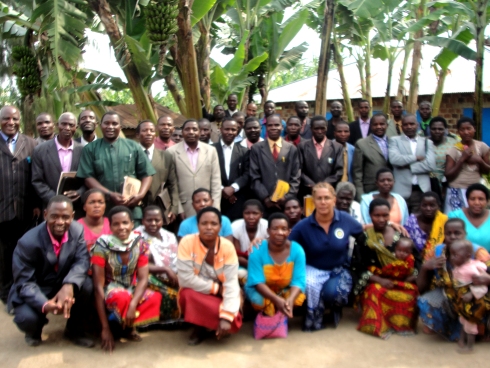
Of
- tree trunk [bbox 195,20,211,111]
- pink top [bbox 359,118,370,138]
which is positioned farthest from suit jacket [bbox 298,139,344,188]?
tree trunk [bbox 195,20,211,111]

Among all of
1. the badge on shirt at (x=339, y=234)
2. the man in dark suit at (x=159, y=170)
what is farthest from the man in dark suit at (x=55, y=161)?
the badge on shirt at (x=339, y=234)

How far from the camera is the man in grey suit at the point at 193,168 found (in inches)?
216

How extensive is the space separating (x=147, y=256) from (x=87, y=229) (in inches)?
25.1

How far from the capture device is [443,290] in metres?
4.18

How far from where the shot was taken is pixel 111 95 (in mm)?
30203

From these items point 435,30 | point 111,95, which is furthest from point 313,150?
point 111,95

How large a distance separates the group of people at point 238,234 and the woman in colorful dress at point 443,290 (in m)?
0.01

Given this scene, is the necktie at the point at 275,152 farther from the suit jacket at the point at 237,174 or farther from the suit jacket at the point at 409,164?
the suit jacket at the point at 409,164

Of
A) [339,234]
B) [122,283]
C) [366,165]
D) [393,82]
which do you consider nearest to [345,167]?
[366,165]

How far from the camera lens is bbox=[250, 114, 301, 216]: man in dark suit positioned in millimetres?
5613

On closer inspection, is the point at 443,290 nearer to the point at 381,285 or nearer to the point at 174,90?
the point at 381,285

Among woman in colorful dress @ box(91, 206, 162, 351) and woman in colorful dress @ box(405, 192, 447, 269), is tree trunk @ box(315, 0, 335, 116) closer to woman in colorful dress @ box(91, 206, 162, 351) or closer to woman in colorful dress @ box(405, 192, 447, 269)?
woman in colorful dress @ box(405, 192, 447, 269)

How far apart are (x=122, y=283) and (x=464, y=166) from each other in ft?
11.9

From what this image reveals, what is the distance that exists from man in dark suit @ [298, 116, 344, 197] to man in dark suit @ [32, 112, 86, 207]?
94.6 inches
